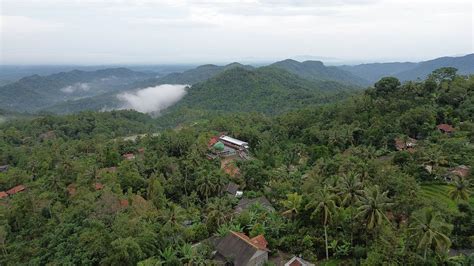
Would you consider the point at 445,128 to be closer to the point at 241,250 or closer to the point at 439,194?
the point at 439,194

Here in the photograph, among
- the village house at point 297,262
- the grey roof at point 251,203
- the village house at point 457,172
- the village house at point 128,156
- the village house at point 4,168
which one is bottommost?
the village house at point 4,168

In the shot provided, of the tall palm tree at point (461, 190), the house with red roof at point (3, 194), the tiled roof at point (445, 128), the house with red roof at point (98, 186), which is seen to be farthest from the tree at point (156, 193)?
the tiled roof at point (445, 128)

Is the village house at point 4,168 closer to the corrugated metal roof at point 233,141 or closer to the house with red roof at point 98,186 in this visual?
the house with red roof at point 98,186

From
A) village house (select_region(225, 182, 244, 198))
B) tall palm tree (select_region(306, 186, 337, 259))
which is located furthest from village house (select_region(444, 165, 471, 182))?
village house (select_region(225, 182, 244, 198))

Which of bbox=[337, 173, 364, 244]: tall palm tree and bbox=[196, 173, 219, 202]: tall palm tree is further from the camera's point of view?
bbox=[196, 173, 219, 202]: tall palm tree

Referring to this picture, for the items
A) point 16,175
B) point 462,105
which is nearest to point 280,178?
point 462,105

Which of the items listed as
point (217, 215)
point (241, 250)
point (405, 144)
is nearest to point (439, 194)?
point (405, 144)

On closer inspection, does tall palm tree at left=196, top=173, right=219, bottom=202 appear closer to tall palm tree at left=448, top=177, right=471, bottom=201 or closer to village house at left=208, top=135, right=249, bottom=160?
village house at left=208, top=135, right=249, bottom=160
